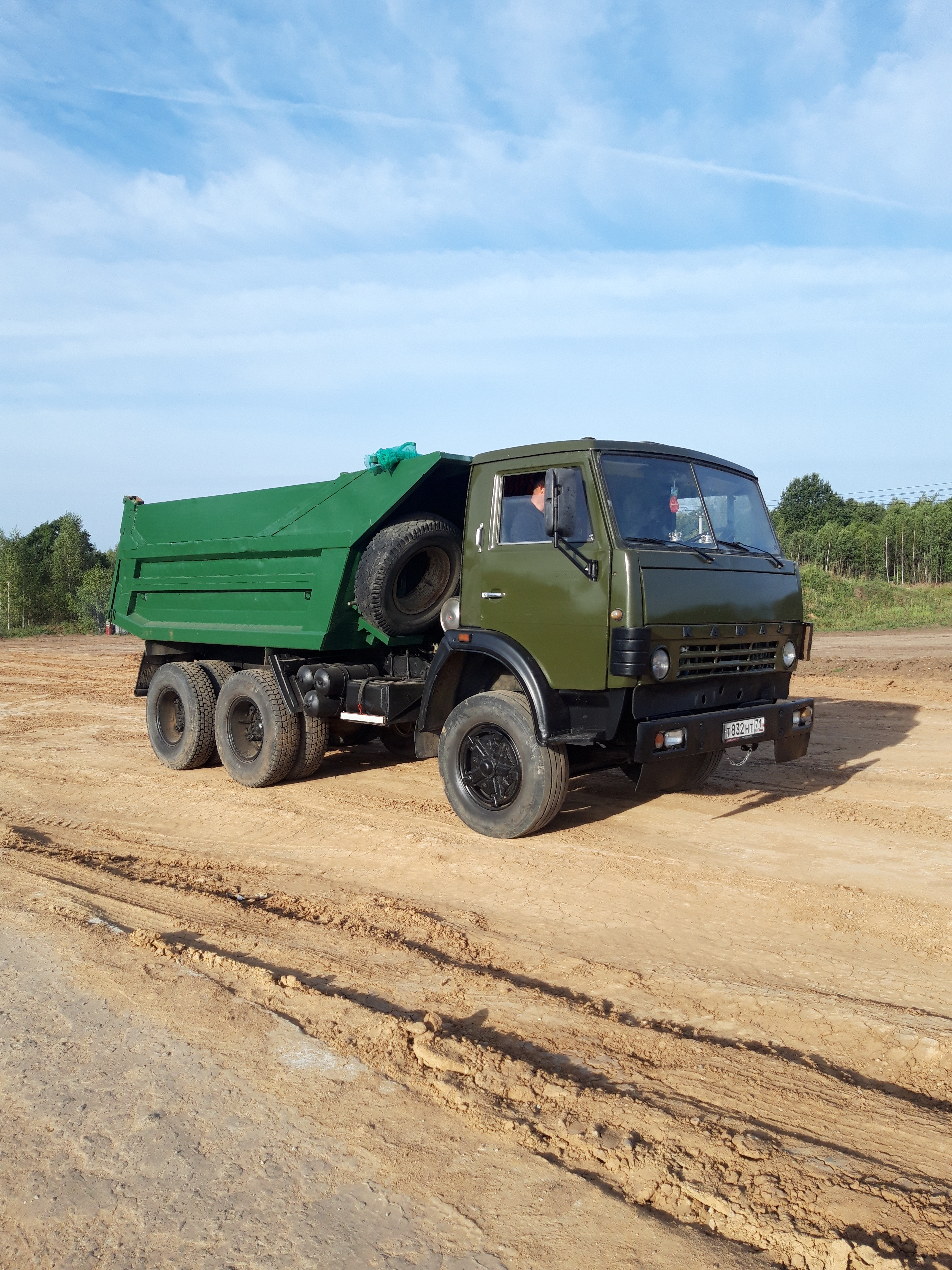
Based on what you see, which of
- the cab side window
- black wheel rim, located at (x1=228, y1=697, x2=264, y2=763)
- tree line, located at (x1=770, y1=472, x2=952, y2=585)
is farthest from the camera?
tree line, located at (x1=770, y1=472, x2=952, y2=585)

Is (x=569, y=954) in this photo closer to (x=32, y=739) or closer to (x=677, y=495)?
(x=677, y=495)

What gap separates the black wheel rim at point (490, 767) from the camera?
20.5ft

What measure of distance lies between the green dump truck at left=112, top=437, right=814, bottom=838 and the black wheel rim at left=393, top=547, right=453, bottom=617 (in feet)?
0.05

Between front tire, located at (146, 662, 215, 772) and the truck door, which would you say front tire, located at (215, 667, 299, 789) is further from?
Answer: the truck door

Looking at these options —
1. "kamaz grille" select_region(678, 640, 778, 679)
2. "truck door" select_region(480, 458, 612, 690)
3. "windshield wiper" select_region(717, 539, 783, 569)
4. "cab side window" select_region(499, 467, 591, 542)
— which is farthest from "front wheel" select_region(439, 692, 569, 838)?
"windshield wiper" select_region(717, 539, 783, 569)

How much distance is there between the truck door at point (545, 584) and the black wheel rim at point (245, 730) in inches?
112

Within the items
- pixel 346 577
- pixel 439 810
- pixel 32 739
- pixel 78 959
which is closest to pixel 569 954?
pixel 78 959

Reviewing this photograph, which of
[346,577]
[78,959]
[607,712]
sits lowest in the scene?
[78,959]

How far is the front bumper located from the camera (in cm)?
557

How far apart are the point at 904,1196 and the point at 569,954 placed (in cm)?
192

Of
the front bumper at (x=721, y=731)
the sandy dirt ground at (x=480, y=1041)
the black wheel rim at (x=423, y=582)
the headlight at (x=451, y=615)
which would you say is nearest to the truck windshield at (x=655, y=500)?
the front bumper at (x=721, y=731)

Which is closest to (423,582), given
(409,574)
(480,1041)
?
(409,574)

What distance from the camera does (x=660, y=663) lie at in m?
5.63

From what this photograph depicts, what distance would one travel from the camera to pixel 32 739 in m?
10.8
